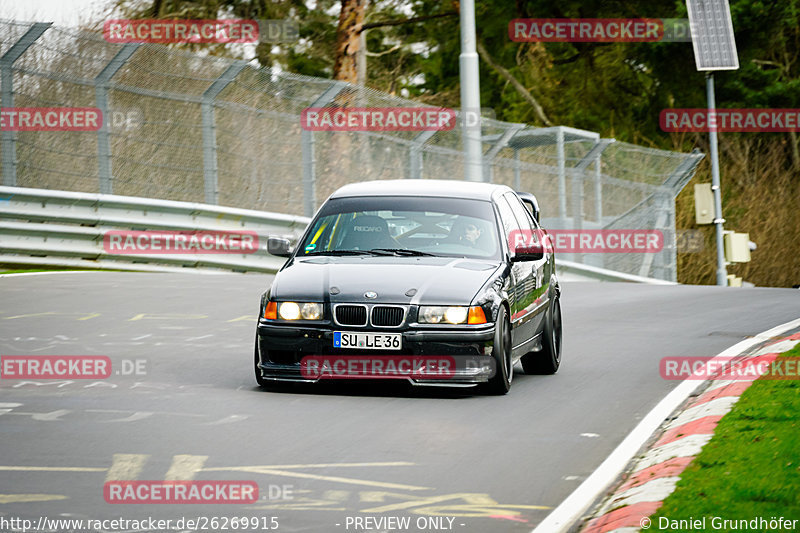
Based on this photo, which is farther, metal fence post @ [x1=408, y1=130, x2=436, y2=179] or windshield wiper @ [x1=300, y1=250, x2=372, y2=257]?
metal fence post @ [x1=408, y1=130, x2=436, y2=179]

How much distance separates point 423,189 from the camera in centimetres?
1138

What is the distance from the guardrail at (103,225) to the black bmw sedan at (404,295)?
31.1 ft

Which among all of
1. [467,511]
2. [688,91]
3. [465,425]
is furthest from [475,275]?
[688,91]

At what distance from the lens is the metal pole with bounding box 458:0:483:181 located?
2191 centimetres

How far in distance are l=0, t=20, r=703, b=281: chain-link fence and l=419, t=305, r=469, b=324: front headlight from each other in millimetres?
11331

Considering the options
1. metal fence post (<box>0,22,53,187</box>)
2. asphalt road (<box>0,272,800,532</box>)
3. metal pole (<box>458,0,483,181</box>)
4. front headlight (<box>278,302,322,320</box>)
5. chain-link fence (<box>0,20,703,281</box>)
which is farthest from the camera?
metal pole (<box>458,0,483,181</box>)

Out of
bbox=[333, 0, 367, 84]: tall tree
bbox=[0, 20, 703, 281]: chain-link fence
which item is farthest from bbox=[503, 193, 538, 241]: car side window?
bbox=[333, 0, 367, 84]: tall tree

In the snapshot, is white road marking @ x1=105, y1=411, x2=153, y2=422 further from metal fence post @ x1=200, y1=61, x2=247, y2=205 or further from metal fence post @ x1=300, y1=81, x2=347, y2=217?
metal fence post @ x1=300, y1=81, x2=347, y2=217

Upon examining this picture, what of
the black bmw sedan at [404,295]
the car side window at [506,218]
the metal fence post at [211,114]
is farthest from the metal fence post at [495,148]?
the black bmw sedan at [404,295]

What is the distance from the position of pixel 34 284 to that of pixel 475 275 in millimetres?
9458

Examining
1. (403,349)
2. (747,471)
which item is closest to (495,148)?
(403,349)

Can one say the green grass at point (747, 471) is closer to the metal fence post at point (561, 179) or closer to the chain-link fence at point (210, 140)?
the chain-link fence at point (210, 140)

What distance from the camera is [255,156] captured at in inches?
855

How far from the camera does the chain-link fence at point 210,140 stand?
19812mm
